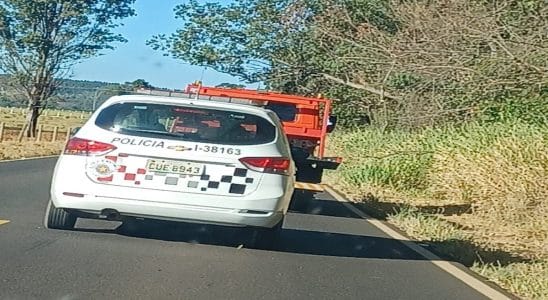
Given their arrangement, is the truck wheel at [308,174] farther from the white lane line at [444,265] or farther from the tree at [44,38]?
the tree at [44,38]

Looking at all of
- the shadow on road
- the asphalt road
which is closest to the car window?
the shadow on road

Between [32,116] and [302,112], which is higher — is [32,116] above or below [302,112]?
below

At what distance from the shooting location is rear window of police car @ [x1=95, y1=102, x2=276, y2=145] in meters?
9.08

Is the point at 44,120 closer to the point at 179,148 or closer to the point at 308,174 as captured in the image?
the point at 308,174

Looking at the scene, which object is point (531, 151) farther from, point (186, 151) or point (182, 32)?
point (182, 32)

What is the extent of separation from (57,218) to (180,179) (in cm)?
154

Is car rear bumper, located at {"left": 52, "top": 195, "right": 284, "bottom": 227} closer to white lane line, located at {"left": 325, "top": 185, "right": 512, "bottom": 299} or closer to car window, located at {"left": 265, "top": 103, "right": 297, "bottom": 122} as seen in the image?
white lane line, located at {"left": 325, "top": 185, "right": 512, "bottom": 299}

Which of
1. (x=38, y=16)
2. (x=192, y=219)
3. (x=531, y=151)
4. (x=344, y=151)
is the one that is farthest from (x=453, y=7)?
(x=38, y=16)

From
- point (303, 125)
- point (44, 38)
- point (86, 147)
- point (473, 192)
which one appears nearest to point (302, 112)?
point (303, 125)

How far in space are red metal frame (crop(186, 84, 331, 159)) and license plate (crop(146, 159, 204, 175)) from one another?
808 centimetres

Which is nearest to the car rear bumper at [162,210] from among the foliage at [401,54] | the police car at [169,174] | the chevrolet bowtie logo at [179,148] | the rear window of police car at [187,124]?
the police car at [169,174]

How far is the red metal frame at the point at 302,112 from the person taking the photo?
1706cm

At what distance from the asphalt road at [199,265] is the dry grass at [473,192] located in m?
0.86

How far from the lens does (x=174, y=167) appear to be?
8820 mm
